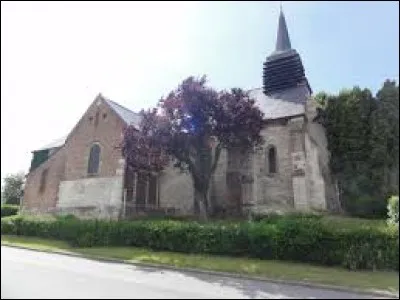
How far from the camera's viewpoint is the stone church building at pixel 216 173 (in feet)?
92.2

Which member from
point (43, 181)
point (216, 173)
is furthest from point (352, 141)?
point (43, 181)

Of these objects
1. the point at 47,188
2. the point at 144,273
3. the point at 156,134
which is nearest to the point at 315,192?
the point at 156,134

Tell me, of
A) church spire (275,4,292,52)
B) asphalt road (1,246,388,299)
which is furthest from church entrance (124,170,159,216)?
church spire (275,4,292,52)

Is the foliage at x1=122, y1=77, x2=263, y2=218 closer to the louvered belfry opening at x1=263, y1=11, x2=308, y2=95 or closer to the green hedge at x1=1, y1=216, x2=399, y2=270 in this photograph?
the green hedge at x1=1, y1=216, x2=399, y2=270

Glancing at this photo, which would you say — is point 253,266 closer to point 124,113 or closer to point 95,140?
point 95,140

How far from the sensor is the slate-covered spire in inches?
1367

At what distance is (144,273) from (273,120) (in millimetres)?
19177

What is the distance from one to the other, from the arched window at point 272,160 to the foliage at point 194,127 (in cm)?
451

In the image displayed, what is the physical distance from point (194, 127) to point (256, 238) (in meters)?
9.22

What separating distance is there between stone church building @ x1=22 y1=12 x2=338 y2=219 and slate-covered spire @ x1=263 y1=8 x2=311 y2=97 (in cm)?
9

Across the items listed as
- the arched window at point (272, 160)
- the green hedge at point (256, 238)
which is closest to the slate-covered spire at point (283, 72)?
the arched window at point (272, 160)

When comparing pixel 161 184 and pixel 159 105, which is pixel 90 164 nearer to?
pixel 161 184

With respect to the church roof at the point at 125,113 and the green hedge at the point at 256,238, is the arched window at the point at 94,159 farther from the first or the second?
the green hedge at the point at 256,238

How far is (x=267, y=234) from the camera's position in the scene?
1641 cm
